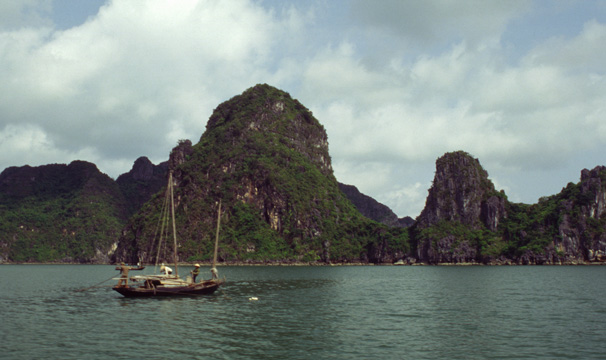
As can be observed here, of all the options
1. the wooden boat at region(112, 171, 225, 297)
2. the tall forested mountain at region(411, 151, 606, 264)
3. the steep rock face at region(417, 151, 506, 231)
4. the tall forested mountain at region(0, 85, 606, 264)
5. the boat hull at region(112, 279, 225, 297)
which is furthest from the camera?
the steep rock face at region(417, 151, 506, 231)

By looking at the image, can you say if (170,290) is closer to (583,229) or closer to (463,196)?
(583,229)

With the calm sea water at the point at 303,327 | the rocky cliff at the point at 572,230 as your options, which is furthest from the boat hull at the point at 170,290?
the rocky cliff at the point at 572,230

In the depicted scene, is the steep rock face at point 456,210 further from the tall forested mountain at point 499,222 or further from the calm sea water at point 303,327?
the calm sea water at point 303,327

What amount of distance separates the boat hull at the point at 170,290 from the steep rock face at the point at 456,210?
135m

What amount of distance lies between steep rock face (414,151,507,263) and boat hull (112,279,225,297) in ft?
444

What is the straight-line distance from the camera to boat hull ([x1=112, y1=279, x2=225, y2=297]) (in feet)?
149

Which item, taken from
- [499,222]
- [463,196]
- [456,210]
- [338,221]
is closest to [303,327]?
[463,196]

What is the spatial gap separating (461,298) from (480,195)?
143184 mm

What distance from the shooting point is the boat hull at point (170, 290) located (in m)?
45.6

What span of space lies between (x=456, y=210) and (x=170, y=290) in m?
152

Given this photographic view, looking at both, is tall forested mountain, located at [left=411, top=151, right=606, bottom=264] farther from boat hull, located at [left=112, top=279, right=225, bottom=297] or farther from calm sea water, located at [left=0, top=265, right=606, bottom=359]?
boat hull, located at [left=112, top=279, right=225, bottom=297]

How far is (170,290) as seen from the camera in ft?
153

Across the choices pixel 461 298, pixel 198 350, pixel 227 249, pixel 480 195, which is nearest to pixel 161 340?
pixel 198 350

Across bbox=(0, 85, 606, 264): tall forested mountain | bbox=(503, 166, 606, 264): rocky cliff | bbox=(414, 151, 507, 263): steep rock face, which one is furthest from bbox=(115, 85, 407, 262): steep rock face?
bbox=(503, 166, 606, 264): rocky cliff
